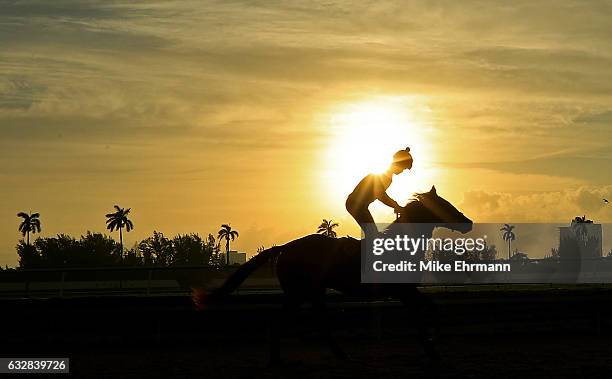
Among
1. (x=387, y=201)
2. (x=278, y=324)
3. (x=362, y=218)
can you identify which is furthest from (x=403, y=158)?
(x=278, y=324)

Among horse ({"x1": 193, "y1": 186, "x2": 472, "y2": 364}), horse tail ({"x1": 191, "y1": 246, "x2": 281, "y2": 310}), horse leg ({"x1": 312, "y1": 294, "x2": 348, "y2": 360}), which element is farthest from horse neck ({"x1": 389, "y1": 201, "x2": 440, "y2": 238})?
horse tail ({"x1": 191, "y1": 246, "x2": 281, "y2": 310})

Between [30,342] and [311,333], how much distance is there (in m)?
4.75

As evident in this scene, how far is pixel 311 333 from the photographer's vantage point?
16438mm

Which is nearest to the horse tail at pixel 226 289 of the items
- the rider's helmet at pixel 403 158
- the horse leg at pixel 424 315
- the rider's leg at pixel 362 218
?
the rider's leg at pixel 362 218

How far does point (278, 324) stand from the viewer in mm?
12094

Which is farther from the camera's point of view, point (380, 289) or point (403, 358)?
point (403, 358)

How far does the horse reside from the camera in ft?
39.6

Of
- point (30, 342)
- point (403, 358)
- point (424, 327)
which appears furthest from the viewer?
point (30, 342)

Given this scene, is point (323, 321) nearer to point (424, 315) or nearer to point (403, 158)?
point (424, 315)

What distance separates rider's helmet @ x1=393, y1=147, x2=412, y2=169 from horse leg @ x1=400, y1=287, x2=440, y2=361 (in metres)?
→ 1.61

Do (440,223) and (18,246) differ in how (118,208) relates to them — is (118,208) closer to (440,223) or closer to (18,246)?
(18,246)

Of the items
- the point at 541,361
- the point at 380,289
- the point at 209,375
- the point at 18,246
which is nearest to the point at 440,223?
the point at 380,289

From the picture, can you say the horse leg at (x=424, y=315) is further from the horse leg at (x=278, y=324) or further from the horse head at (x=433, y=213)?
the horse leg at (x=278, y=324)

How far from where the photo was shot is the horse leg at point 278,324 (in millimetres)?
11906
